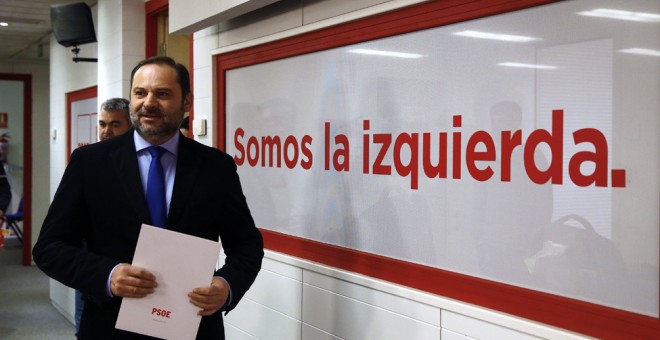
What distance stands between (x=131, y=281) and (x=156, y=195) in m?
0.30

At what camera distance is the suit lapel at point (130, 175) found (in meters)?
2.07

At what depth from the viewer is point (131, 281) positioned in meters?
1.93

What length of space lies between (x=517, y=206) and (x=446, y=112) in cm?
44

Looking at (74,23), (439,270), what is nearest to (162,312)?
(439,270)

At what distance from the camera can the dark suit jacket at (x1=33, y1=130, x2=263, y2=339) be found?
2.02 metres

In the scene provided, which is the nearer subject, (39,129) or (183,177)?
(183,177)

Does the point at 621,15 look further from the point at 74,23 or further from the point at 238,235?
the point at 74,23

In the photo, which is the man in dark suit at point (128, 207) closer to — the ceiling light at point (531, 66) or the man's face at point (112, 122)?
the ceiling light at point (531, 66)

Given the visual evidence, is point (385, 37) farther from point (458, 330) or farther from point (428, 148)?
point (458, 330)

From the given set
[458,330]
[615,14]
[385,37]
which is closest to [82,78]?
[385,37]

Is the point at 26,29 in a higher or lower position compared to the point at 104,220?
higher

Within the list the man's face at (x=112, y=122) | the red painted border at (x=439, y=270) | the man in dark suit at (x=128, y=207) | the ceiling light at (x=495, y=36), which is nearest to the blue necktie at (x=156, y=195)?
the man in dark suit at (x=128, y=207)

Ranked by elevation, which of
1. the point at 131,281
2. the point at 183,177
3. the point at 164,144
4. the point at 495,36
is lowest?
the point at 131,281

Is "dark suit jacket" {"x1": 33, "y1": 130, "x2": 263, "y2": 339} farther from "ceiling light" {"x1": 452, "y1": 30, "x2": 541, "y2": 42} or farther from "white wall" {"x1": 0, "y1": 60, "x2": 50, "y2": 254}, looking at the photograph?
"white wall" {"x1": 0, "y1": 60, "x2": 50, "y2": 254}
